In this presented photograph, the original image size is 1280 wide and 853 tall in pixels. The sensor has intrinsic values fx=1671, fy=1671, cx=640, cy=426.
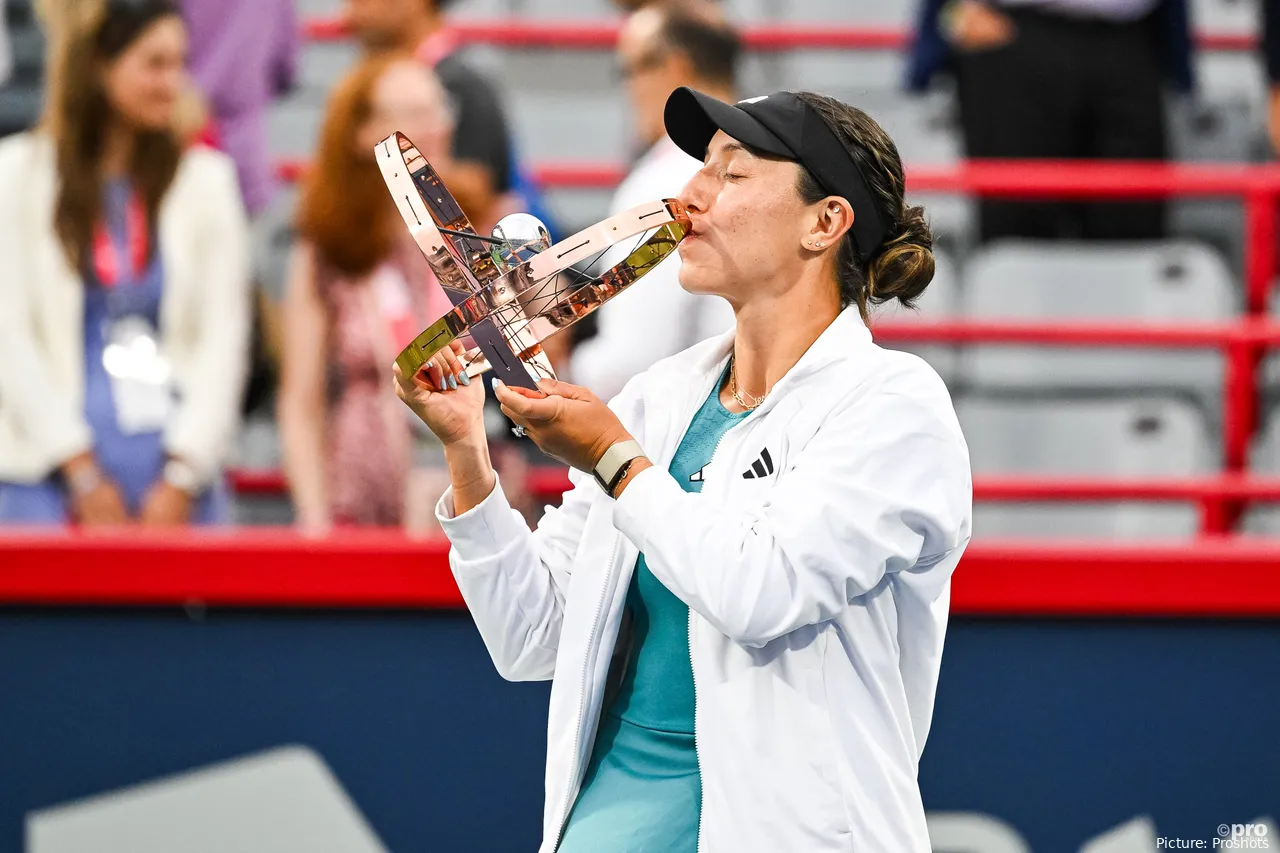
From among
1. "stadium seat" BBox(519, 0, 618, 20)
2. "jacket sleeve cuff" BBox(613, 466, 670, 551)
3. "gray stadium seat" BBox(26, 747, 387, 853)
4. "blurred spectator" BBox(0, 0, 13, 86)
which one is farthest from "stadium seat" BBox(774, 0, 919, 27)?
"jacket sleeve cuff" BBox(613, 466, 670, 551)

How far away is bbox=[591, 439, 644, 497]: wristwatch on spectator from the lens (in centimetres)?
188

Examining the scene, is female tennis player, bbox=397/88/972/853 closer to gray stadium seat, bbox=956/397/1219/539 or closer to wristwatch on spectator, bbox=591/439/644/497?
wristwatch on spectator, bbox=591/439/644/497

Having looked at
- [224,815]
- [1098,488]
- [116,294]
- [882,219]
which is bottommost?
[1098,488]

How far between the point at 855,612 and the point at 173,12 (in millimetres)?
2694

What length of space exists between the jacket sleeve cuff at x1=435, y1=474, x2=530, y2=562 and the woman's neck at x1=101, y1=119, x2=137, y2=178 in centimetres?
209

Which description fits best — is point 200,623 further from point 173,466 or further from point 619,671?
point 619,671

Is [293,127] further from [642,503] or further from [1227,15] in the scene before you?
[642,503]

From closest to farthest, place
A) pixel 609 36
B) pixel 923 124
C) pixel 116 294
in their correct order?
pixel 116 294 < pixel 923 124 < pixel 609 36

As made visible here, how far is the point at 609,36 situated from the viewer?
238 inches

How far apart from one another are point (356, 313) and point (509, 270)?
2.07 m

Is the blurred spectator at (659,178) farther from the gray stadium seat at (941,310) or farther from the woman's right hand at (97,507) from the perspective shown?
the gray stadium seat at (941,310)

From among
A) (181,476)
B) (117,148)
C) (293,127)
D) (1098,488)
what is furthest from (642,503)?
(293,127)

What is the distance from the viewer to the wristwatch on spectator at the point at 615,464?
188 centimetres

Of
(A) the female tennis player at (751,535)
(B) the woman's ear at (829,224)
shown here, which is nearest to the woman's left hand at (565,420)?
(A) the female tennis player at (751,535)
